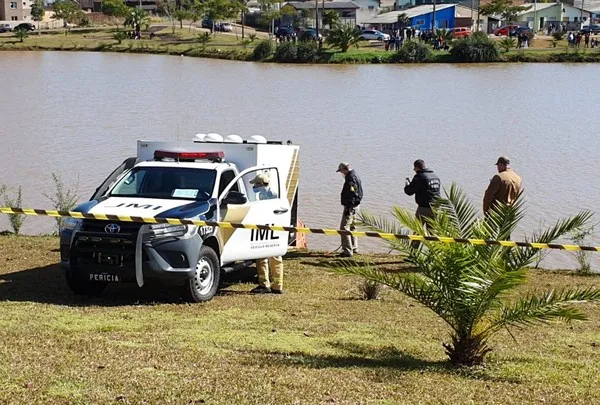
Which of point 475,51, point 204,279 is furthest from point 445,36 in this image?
point 204,279

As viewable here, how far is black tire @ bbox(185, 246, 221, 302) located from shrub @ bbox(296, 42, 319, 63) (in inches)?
2295

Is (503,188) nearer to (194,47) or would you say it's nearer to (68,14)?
(194,47)

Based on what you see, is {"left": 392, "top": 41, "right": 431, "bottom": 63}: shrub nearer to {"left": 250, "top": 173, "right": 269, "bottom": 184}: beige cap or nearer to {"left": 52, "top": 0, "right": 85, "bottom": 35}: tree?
{"left": 52, "top": 0, "right": 85, "bottom": 35}: tree

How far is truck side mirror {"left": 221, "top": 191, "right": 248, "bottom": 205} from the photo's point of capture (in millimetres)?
11945

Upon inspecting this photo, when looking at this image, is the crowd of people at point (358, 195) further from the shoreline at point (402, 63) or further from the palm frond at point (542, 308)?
the shoreline at point (402, 63)

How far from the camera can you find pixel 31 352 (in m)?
7.81

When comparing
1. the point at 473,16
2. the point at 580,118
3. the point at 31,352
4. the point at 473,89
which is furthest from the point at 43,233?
the point at 473,16

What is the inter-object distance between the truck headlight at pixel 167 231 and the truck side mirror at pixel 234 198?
0.85 meters

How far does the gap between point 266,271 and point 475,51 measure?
193 feet

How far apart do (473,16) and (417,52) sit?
39.6 metres

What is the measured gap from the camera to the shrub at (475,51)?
6875cm

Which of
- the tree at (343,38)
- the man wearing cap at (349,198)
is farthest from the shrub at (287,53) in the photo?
the man wearing cap at (349,198)

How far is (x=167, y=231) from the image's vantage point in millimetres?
11156

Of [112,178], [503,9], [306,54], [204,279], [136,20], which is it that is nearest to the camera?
[204,279]
